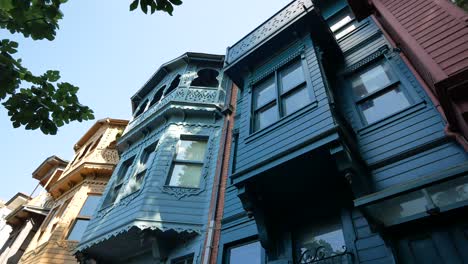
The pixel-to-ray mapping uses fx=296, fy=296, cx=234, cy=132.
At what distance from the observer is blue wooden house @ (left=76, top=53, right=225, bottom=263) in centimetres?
785

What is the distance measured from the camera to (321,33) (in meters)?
8.01

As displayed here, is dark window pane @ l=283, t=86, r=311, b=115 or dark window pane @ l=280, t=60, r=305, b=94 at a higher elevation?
dark window pane @ l=280, t=60, r=305, b=94

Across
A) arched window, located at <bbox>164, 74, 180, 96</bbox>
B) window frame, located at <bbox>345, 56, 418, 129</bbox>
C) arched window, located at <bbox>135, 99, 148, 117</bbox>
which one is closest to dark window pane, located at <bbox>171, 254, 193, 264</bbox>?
window frame, located at <bbox>345, 56, 418, 129</bbox>

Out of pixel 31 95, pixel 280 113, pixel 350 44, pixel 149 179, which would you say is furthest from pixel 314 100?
pixel 149 179

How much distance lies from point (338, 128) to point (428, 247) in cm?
216

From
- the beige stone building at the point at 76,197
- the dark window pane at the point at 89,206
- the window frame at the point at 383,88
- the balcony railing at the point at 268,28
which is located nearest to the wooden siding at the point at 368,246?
the window frame at the point at 383,88

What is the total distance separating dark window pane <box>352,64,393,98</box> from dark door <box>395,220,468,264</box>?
3.39 meters

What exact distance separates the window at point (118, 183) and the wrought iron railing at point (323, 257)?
7716mm

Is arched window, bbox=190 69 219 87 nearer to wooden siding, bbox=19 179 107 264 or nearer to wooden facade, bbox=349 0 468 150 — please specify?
wooden siding, bbox=19 179 107 264

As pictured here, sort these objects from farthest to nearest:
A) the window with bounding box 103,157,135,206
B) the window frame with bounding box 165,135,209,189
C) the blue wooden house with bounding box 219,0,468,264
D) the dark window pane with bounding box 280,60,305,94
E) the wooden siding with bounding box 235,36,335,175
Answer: the window with bounding box 103,157,135,206 < the window frame with bounding box 165,135,209,189 < the dark window pane with bounding box 280,60,305,94 < the wooden siding with bounding box 235,36,335,175 < the blue wooden house with bounding box 219,0,468,264

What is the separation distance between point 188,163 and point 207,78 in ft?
19.3

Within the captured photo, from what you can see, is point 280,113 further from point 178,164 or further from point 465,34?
point 178,164

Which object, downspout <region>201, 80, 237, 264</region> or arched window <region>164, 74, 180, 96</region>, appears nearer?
downspout <region>201, 80, 237, 264</region>

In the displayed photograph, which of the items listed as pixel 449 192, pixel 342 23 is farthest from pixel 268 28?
pixel 449 192
